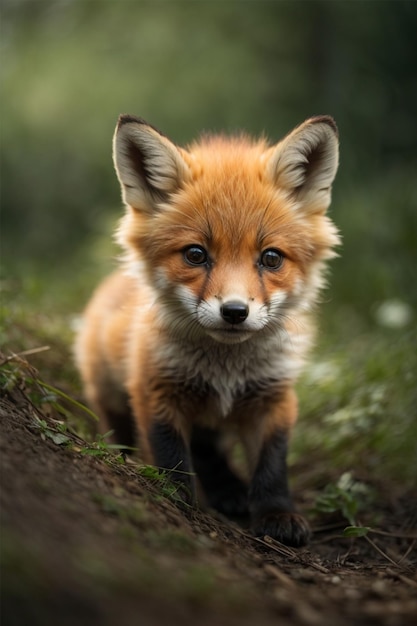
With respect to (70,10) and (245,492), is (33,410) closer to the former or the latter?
(245,492)

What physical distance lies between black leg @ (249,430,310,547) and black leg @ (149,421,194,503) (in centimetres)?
35

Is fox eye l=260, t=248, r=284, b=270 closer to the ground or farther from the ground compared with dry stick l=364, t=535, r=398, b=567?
farther from the ground

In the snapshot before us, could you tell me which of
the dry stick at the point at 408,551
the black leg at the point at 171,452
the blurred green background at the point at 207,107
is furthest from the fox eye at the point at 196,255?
the blurred green background at the point at 207,107

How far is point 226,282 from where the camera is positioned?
3037mm

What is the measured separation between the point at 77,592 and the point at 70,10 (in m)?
13.1

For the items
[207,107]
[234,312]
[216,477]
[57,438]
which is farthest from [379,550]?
[207,107]

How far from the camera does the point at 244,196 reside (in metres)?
3.30

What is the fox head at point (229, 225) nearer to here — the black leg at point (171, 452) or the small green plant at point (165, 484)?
the black leg at point (171, 452)

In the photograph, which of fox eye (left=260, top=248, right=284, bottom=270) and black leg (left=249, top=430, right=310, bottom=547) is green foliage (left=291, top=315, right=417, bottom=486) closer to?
black leg (left=249, top=430, right=310, bottom=547)

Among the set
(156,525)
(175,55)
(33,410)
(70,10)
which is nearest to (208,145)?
(33,410)

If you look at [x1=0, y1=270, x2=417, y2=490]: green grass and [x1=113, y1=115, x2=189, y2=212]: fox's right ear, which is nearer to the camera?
[x1=113, y1=115, x2=189, y2=212]: fox's right ear

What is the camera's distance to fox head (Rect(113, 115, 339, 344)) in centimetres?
312

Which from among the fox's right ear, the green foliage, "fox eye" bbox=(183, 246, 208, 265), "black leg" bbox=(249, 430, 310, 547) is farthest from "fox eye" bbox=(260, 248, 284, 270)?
the green foliage

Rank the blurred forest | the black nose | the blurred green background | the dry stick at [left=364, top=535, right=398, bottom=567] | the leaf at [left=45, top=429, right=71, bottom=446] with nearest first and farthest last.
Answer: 1. the leaf at [left=45, top=429, right=71, bottom=446]
2. the black nose
3. the dry stick at [left=364, top=535, right=398, bottom=567]
4. the blurred green background
5. the blurred forest
